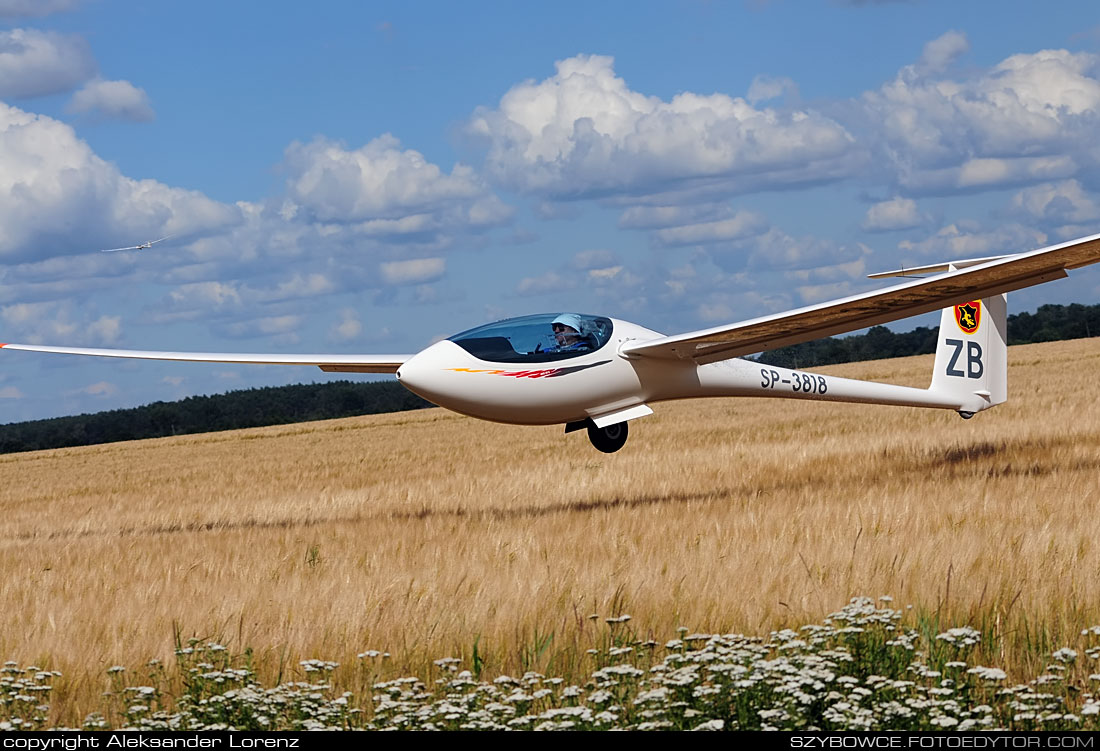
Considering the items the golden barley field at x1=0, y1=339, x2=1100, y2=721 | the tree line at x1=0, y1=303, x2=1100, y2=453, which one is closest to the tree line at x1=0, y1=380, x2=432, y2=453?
the tree line at x1=0, y1=303, x2=1100, y2=453

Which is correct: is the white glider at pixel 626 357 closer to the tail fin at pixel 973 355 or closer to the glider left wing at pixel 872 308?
the glider left wing at pixel 872 308

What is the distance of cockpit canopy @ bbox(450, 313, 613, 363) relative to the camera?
1366cm

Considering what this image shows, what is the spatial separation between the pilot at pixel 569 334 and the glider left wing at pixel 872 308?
2.10 ft

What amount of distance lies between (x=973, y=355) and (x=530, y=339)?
35.1 feet

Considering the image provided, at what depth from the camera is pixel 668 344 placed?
1440 centimetres

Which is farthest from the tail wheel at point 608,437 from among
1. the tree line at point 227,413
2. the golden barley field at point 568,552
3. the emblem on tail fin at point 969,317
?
the tree line at point 227,413

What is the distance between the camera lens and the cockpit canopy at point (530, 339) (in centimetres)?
1366

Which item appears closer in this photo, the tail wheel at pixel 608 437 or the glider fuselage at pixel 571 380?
the glider fuselage at pixel 571 380

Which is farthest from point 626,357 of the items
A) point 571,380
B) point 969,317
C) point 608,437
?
point 969,317

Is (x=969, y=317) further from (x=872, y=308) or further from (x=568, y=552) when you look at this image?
(x=568, y=552)

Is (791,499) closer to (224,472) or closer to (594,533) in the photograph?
(594,533)

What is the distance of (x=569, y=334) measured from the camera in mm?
14008

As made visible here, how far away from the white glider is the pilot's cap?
14 millimetres

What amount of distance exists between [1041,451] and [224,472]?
2076 cm
